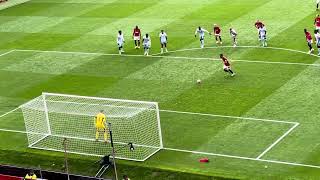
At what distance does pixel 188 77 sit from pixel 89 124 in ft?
23.5

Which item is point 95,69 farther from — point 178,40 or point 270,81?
point 270,81

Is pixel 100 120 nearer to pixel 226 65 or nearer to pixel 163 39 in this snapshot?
pixel 226 65

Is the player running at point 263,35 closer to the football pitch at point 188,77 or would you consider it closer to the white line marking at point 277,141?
the football pitch at point 188,77

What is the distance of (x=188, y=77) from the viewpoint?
116 ft

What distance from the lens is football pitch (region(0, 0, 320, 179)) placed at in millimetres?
27156

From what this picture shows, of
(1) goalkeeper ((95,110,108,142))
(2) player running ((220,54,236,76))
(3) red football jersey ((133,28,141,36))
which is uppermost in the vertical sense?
(3) red football jersey ((133,28,141,36))

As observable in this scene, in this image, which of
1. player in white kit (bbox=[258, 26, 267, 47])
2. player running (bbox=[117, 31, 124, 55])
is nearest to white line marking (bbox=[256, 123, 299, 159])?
player in white kit (bbox=[258, 26, 267, 47])

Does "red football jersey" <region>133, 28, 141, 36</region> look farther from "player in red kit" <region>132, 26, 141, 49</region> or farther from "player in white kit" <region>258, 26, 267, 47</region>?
"player in white kit" <region>258, 26, 267, 47</region>

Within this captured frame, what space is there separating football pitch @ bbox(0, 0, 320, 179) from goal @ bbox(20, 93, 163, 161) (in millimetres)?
629

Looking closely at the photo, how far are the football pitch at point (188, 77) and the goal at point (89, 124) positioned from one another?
24.8 inches

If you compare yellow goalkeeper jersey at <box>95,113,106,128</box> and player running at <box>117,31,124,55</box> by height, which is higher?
player running at <box>117,31,124,55</box>

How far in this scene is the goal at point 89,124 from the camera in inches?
1117

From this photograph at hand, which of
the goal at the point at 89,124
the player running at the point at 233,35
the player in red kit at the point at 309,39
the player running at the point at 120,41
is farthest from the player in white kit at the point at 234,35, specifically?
the goal at the point at 89,124

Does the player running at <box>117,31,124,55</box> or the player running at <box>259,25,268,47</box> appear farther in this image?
the player running at <box>117,31,124,55</box>
